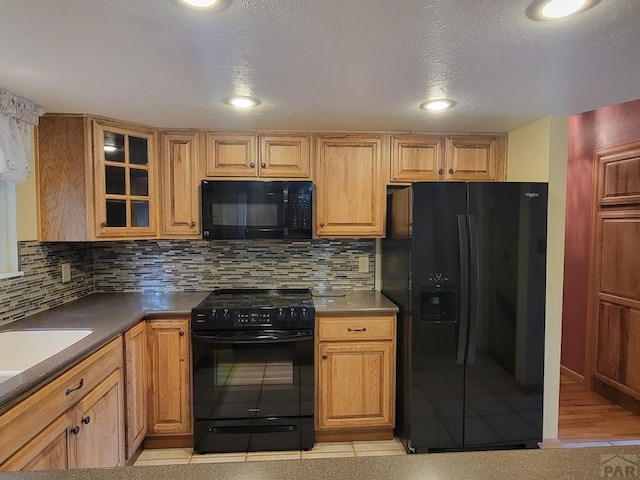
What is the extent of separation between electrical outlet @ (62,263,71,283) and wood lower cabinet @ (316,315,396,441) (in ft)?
5.66

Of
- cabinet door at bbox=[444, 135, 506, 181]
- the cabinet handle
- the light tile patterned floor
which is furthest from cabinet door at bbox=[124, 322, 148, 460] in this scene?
cabinet door at bbox=[444, 135, 506, 181]

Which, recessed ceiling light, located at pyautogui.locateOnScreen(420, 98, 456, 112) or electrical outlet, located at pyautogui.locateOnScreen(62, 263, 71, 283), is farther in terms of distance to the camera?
electrical outlet, located at pyautogui.locateOnScreen(62, 263, 71, 283)

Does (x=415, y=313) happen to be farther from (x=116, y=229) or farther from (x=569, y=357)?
(x=569, y=357)

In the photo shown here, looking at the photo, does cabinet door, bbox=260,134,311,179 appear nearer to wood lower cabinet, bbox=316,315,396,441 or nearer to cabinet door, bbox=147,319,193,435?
wood lower cabinet, bbox=316,315,396,441

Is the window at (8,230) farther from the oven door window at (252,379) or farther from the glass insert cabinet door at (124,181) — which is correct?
the oven door window at (252,379)

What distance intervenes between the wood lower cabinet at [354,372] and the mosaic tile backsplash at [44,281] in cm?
171

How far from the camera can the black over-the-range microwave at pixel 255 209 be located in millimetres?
2457

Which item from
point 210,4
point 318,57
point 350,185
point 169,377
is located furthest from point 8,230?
point 350,185

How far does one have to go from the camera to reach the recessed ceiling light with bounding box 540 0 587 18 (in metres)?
1.08

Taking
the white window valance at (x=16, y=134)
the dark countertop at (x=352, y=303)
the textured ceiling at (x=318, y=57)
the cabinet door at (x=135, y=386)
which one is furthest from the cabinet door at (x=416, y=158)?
the white window valance at (x=16, y=134)

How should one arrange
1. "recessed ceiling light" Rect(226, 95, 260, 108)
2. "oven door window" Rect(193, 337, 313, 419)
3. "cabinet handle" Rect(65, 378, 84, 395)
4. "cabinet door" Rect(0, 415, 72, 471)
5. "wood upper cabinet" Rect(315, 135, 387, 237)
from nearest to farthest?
1. "cabinet door" Rect(0, 415, 72, 471)
2. "cabinet handle" Rect(65, 378, 84, 395)
3. "recessed ceiling light" Rect(226, 95, 260, 108)
4. "oven door window" Rect(193, 337, 313, 419)
5. "wood upper cabinet" Rect(315, 135, 387, 237)

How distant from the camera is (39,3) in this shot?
109cm

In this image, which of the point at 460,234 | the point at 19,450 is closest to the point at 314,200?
the point at 460,234

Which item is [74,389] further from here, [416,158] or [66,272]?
[416,158]
